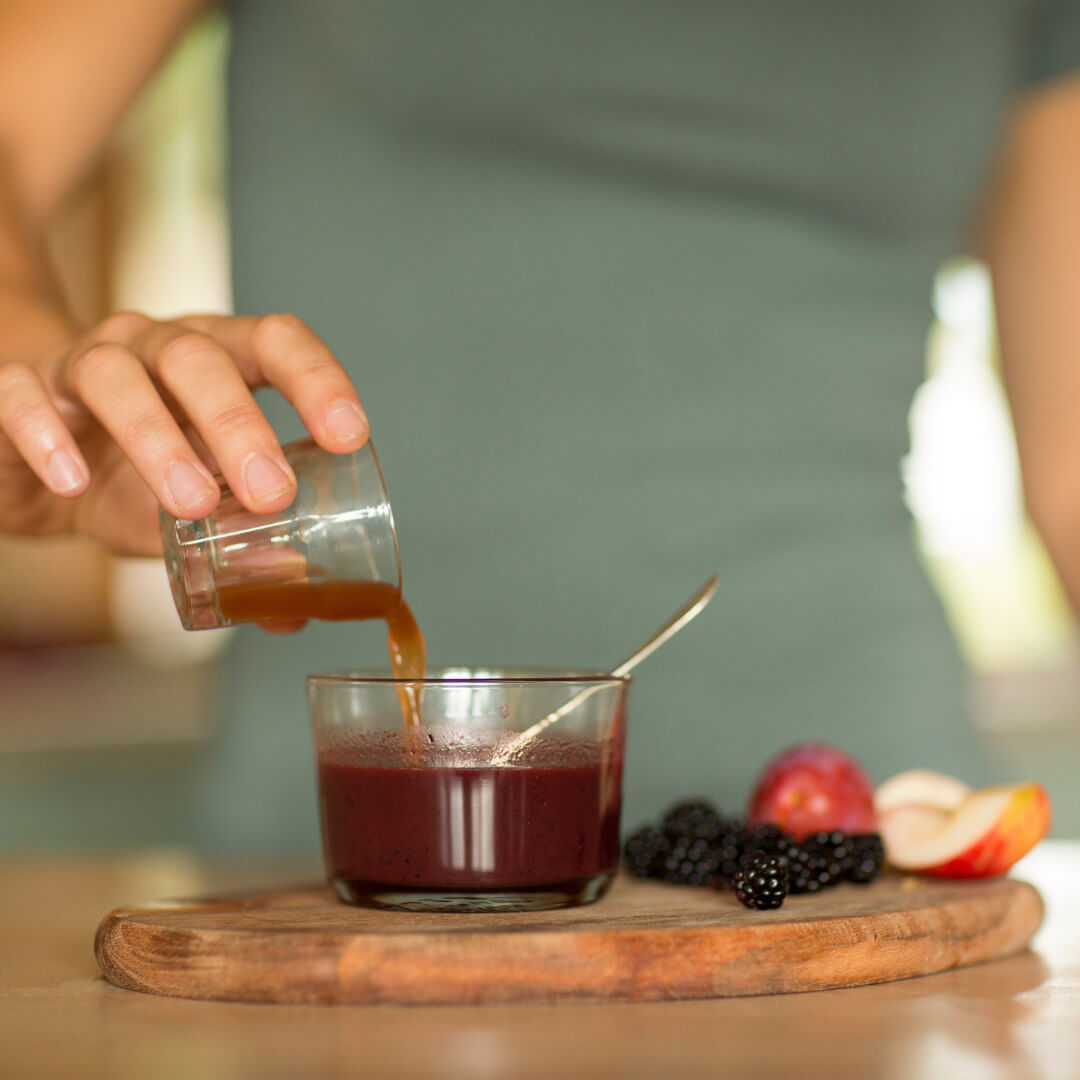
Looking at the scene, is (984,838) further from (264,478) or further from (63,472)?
(63,472)

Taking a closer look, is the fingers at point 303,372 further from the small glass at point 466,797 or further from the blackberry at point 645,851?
the blackberry at point 645,851

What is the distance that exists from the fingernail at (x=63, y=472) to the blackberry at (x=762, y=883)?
61 cm

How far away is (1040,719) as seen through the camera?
418 centimetres

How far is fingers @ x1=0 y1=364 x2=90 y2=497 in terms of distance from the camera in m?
1.10

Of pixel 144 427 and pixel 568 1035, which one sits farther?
pixel 144 427

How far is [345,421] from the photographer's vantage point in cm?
107

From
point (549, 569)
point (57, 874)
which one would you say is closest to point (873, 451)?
point (549, 569)

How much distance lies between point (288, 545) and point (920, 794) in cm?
74

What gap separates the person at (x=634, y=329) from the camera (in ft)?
5.82

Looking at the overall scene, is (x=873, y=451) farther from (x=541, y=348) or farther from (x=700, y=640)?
(x=541, y=348)

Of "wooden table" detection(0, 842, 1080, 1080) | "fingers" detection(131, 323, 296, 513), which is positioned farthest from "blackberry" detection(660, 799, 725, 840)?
"fingers" detection(131, 323, 296, 513)

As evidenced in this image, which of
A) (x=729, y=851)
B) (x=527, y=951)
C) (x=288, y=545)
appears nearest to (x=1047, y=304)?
(x=729, y=851)

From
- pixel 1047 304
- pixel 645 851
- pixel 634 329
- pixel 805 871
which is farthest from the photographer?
pixel 1047 304

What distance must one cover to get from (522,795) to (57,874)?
792 mm
